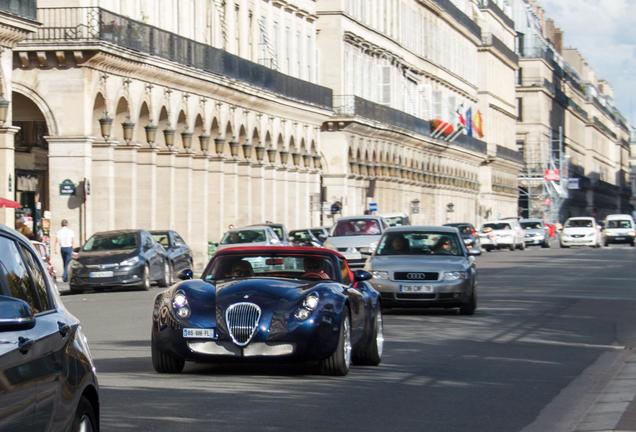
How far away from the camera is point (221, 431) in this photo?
11.4 m

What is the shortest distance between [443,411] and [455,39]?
111922 millimetres

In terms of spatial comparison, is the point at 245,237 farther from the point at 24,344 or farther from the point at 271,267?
the point at 24,344

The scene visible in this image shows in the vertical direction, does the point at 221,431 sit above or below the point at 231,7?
below

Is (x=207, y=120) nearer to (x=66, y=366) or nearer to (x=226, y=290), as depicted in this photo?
(x=226, y=290)

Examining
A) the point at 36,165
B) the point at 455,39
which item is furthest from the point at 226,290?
the point at 455,39

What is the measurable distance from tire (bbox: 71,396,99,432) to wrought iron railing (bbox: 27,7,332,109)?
132ft

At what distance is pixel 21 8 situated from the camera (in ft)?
138

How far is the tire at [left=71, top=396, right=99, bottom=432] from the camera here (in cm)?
800

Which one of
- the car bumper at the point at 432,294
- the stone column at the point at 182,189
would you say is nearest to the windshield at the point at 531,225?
the stone column at the point at 182,189

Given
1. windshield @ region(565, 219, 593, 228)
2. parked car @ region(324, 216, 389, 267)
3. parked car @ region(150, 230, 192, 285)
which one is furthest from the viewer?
windshield @ region(565, 219, 593, 228)

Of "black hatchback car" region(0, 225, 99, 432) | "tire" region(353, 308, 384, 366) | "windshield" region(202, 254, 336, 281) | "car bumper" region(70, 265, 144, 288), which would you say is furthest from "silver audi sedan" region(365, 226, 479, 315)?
"black hatchback car" region(0, 225, 99, 432)

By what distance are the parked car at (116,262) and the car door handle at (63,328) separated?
1238 inches

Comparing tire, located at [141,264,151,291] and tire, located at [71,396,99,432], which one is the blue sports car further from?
tire, located at [141,264,151,291]

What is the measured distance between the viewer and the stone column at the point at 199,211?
202 ft
